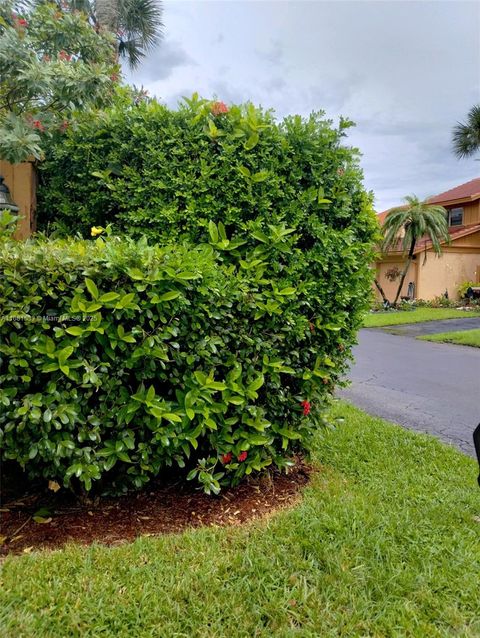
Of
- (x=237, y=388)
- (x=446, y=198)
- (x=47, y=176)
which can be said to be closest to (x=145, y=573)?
(x=237, y=388)

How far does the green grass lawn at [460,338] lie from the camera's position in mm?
9188

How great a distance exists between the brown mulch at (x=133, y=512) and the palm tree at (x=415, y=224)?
50.1 ft

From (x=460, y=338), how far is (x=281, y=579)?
30.9ft

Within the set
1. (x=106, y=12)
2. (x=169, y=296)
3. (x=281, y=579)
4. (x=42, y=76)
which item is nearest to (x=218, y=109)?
(x=42, y=76)

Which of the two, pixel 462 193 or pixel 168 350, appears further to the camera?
pixel 462 193

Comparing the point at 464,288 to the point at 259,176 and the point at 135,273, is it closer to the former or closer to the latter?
the point at 259,176

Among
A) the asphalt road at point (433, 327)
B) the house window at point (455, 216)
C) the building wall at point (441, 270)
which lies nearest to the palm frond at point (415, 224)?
the building wall at point (441, 270)

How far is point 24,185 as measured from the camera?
2.99 meters

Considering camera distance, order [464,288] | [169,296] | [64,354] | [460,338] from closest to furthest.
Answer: [64,354]
[169,296]
[460,338]
[464,288]

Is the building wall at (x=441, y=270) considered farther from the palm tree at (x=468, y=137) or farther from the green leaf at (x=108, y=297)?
the green leaf at (x=108, y=297)

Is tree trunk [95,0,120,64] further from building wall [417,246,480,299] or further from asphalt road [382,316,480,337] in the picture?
building wall [417,246,480,299]

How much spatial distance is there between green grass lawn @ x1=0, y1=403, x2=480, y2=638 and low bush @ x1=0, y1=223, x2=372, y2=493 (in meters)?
0.39

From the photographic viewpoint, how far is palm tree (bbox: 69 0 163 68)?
35.1ft

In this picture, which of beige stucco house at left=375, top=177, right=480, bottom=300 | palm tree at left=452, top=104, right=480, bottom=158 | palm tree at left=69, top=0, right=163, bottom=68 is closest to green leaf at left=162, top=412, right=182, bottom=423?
palm tree at left=69, top=0, right=163, bottom=68
